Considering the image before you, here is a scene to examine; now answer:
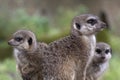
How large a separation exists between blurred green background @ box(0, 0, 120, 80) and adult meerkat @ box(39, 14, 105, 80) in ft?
10.8

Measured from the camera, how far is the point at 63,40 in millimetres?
7750

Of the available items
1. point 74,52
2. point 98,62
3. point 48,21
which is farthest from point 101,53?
point 48,21

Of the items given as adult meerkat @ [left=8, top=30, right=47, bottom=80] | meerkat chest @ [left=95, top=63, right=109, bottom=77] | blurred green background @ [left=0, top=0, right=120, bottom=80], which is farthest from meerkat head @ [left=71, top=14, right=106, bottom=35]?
blurred green background @ [left=0, top=0, right=120, bottom=80]

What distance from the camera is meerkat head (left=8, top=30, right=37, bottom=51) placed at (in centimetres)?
755

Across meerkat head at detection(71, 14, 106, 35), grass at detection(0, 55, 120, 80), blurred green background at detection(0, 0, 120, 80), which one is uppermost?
blurred green background at detection(0, 0, 120, 80)

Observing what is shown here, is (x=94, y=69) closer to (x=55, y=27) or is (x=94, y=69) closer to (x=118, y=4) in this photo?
(x=55, y=27)

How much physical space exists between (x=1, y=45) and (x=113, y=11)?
7.48 m

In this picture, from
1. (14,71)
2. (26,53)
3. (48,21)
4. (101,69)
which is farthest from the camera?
(48,21)

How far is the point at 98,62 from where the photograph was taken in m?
8.29

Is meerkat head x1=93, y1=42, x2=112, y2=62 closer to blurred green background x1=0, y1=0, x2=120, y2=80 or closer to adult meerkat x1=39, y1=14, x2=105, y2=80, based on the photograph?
adult meerkat x1=39, y1=14, x2=105, y2=80

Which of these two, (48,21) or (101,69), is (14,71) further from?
(48,21)

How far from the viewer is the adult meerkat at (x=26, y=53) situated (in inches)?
297

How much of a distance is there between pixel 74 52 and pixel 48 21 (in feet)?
37.9

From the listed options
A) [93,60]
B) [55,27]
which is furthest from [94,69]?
[55,27]
